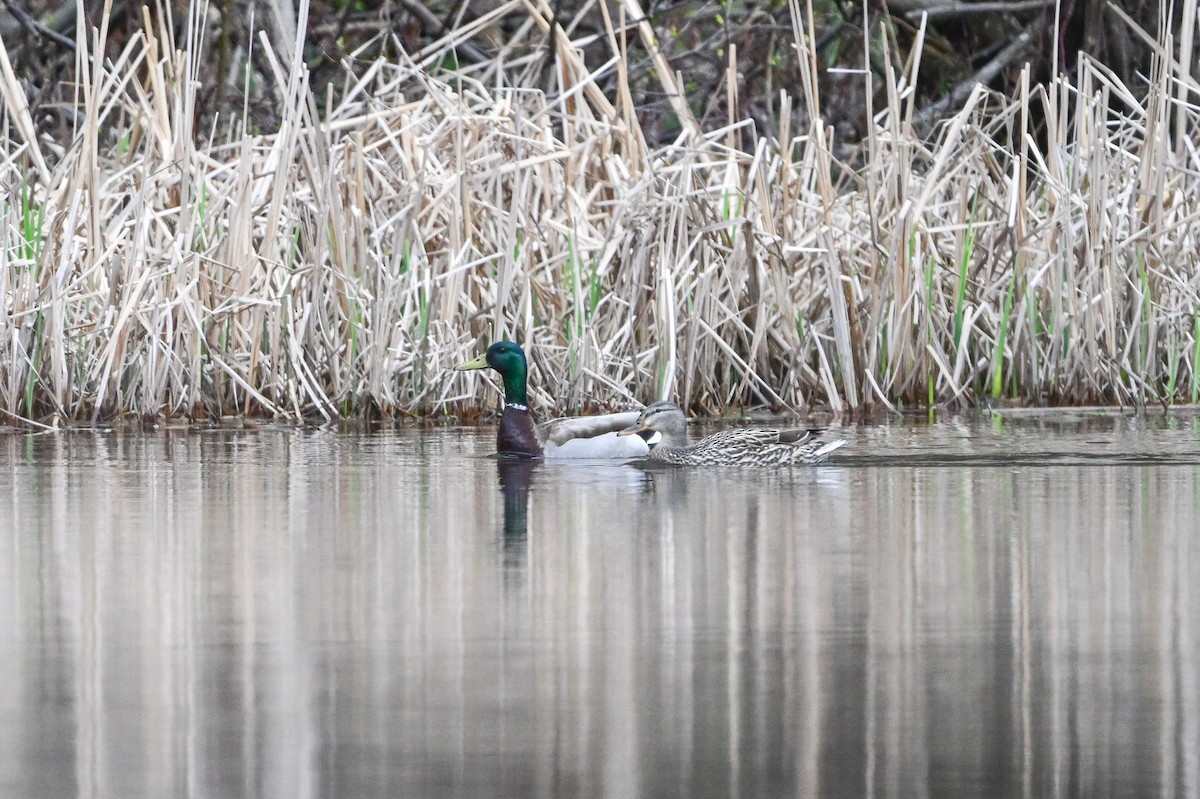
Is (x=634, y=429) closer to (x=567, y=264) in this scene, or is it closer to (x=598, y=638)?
(x=567, y=264)

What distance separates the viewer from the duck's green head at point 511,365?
895 centimetres

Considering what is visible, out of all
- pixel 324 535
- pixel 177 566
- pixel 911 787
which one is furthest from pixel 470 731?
pixel 324 535

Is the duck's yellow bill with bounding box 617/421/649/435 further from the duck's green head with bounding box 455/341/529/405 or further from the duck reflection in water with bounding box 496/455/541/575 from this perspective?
the duck's green head with bounding box 455/341/529/405

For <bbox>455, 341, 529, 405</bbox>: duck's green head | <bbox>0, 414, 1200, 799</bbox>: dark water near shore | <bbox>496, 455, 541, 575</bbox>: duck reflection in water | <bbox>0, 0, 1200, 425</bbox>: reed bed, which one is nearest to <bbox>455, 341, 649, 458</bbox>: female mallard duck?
<bbox>455, 341, 529, 405</bbox>: duck's green head

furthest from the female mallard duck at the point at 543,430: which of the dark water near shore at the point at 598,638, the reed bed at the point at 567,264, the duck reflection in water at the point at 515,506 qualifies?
the dark water near shore at the point at 598,638

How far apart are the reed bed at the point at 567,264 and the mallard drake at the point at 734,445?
0.96m

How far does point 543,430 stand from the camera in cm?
884

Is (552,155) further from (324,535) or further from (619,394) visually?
(324,535)

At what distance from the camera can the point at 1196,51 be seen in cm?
1327

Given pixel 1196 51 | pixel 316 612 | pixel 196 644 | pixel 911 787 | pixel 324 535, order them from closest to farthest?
pixel 911 787 < pixel 196 644 < pixel 316 612 < pixel 324 535 < pixel 1196 51

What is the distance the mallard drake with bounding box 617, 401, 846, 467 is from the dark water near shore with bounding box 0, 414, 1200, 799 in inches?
24.8

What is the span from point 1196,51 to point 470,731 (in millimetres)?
10917

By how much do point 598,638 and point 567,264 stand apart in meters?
5.67

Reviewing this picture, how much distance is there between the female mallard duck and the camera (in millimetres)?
8445
